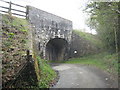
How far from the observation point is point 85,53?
56.9ft

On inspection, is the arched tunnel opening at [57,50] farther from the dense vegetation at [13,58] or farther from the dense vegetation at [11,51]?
the dense vegetation at [13,58]

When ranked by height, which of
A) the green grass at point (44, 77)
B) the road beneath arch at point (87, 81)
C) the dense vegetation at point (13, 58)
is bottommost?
the road beneath arch at point (87, 81)

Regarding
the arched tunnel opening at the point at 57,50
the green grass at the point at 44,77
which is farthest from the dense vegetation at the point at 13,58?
the arched tunnel opening at the point at 57,50

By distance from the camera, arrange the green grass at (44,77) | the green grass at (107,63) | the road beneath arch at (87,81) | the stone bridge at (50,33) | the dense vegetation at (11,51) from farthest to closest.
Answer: the stone bridge at (50,33) < the green grass at (107,63) < the road beneath arch at (87,81) < the green grass at (44,77) < the dense vegetation at (11,51)

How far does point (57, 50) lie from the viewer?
19.7 metres

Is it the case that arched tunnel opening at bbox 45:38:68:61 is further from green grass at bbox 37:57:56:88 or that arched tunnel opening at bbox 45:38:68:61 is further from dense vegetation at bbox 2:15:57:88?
dense vegetation at bbox 2:15:57:88

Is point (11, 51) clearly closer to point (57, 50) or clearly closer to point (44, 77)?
point (44, 77)

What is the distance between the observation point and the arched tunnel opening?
1798 centimetres

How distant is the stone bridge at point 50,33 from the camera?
485 inches

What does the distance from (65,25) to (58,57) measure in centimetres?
560

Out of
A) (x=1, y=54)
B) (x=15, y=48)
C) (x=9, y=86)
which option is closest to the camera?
(x=9, y=86)

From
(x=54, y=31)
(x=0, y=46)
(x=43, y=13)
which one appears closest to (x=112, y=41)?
(x=54, y=31)

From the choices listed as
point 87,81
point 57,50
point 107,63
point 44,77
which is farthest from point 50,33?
point 87,81

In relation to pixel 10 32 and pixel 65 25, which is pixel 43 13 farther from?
pixel 10 32
